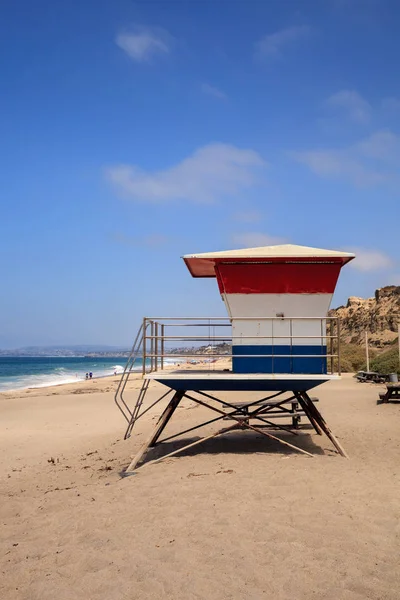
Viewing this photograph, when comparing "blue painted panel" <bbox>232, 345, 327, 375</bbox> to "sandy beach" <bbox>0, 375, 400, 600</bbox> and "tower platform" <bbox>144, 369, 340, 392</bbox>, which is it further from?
"sandy beach" <bbox>0, 375, 400, 600</bbox>

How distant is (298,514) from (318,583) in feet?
6.21

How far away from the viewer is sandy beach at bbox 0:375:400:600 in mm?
5242

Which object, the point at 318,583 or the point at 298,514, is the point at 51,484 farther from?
the point at 318,583

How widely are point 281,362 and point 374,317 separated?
59038 millimetres

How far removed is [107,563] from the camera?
5.82 m

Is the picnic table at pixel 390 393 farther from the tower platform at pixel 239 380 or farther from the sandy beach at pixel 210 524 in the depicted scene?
the tower platform at pixel 239 380

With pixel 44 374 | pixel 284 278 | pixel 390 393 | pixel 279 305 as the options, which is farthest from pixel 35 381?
pixel 284 278

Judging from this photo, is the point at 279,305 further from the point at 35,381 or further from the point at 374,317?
the point at 374,317

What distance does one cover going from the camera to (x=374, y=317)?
65.8 meters

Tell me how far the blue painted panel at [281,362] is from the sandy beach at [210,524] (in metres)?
1.83

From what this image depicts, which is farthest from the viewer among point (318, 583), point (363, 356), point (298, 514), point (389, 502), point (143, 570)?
point (363, 356)

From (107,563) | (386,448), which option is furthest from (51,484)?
(386,448)

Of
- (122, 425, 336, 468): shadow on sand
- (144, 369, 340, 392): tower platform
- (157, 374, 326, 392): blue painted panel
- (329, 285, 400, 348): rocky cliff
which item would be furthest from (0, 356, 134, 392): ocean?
(144, 369, 340, 392): tower platform

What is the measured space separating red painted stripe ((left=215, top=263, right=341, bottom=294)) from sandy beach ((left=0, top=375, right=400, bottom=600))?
3.62 m
